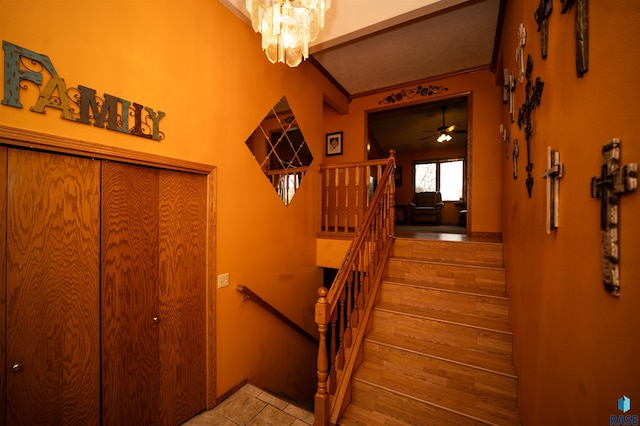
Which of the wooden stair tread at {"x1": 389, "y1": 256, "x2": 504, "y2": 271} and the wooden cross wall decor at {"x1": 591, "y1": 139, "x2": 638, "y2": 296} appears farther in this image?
the wooden stair tread at {"x1": 389, "y1": 256, "x2": 504, "y2": 271}

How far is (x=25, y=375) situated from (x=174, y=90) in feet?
6.70

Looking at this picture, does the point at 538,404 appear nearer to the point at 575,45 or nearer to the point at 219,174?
the point at 575,45

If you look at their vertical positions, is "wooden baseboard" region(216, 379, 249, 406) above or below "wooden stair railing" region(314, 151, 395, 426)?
below

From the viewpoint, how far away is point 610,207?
0.62m

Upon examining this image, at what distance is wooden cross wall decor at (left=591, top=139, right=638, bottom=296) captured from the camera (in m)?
0.59

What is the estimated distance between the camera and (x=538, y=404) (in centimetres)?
125

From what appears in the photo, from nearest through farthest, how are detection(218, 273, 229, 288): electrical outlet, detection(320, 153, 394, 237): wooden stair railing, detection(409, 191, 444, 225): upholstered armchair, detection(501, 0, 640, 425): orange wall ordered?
detection(501, 0, 640, 425): orange wall < detection(218, 273, 229, 288): electrical outlet < detection(320, 153, 394, 237): wooden stair railing < detection(409, 191, 444, 225): upholstered armchair

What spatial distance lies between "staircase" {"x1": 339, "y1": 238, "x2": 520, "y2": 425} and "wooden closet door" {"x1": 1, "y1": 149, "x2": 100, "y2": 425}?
1.81m

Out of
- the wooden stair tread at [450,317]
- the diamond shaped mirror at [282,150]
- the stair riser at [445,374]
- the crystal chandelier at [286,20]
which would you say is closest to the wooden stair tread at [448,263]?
the wooden stair tread at [450,317]

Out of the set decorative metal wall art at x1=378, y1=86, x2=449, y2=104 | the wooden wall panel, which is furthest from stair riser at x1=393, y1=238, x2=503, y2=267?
decorative metal wall art at x1=378, y1=86, x2=449, y2=104

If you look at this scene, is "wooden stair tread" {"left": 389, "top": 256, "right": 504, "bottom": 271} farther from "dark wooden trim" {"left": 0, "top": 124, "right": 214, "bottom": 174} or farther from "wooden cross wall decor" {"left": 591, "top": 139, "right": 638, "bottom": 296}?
"dark wooden trim" {"left": 0, "top": 124, "right": 214, "bottom": 174}

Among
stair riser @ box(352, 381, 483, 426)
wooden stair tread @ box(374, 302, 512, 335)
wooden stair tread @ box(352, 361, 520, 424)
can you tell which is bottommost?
stair riser @ box(352, 381, 483, 426)

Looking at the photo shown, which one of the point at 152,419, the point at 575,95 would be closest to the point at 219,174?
the point at 152,419

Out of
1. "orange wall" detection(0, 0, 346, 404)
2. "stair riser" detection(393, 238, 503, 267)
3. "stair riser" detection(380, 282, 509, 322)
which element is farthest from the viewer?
"stair riser" detection(393, 238, 503, 267)
